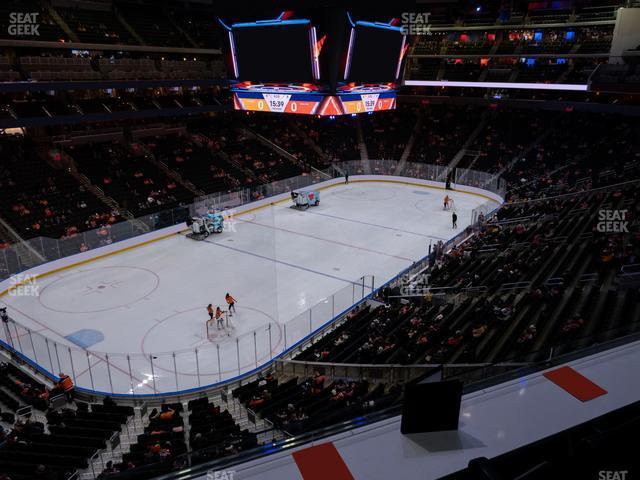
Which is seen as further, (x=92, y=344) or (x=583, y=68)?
(x=583, y=68)

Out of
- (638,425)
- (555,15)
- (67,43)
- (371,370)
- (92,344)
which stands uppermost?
(555,15)

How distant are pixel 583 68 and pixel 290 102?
29000 mm

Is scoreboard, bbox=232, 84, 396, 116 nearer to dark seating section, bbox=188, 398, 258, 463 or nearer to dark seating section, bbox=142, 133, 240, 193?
dark seating section, bbox=188, 398, 258, 463

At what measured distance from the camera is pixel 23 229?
21.1 meters

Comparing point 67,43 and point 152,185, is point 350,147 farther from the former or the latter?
point 67,43

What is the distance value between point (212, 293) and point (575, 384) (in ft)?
46.3

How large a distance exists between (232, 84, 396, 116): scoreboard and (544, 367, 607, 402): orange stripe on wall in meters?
10.8

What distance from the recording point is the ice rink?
1275 centimetres

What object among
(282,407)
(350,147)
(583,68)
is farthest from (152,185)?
(583,68)

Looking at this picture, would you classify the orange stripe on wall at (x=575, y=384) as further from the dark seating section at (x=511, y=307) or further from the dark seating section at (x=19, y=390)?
the dark seating section at (x=19, y=390)

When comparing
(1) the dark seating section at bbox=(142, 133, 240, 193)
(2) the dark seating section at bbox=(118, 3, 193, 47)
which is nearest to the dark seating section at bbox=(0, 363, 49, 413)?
(1) the dark seating section at bbox=(142, 133, 240, 193)

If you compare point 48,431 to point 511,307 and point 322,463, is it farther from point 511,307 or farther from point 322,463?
point 511,307

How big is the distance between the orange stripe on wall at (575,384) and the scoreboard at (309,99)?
10750 mm

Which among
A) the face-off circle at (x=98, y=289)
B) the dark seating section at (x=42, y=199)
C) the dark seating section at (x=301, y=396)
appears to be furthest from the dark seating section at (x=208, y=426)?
the dark seating section at (x=42, y=199)
